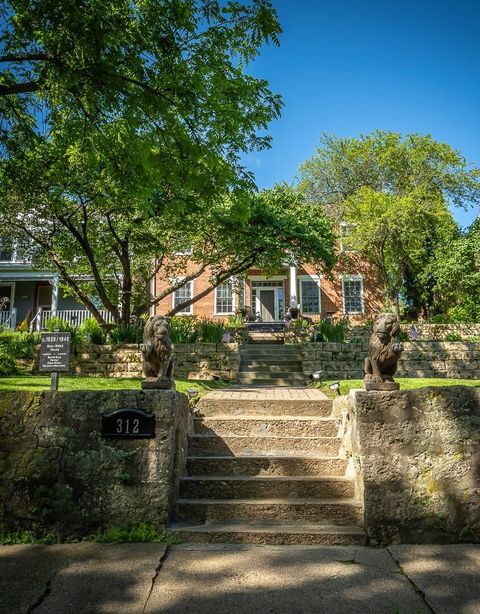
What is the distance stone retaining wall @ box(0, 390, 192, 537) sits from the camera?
11.9 ft

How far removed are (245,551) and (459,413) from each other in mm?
2166

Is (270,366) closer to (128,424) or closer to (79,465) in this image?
(128,424)

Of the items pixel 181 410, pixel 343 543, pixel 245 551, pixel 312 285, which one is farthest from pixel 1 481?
pixel 312 285

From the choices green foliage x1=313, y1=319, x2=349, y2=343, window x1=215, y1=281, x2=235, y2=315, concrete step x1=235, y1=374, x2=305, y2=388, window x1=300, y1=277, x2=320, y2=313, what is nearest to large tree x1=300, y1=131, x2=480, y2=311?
window x1=300, y1=277, x2=320, y2=313

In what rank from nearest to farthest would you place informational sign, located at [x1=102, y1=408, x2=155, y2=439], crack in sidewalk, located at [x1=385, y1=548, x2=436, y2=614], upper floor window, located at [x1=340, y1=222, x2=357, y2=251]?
1. crack in sidewalk, located at [x1=385, y1=548, x2=436, y2=614]
2. informational sign, located at [x1=102, y1=408, x2=155, y2=439]
3. upper floor window, located at [x1=340, y1=222, x2=357, y2=251]

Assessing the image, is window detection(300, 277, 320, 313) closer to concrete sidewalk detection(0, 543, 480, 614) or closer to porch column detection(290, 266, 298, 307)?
porch column detection(290, 266, 298, 307)

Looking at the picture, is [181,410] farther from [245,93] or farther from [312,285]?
[312,285]

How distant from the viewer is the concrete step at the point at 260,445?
4793mm

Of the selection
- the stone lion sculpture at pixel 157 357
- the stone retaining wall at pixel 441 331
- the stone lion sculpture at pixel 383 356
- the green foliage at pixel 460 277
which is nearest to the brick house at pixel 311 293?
the green foliage at pixel 460 277

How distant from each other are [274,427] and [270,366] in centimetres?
709

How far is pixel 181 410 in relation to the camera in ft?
14.5

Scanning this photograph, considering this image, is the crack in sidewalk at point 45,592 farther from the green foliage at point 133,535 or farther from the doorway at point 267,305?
the doorway at point 267,305

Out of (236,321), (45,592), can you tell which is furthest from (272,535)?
(236,321)

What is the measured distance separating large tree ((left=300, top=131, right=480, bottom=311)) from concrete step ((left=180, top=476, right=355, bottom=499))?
17764 millimetres
